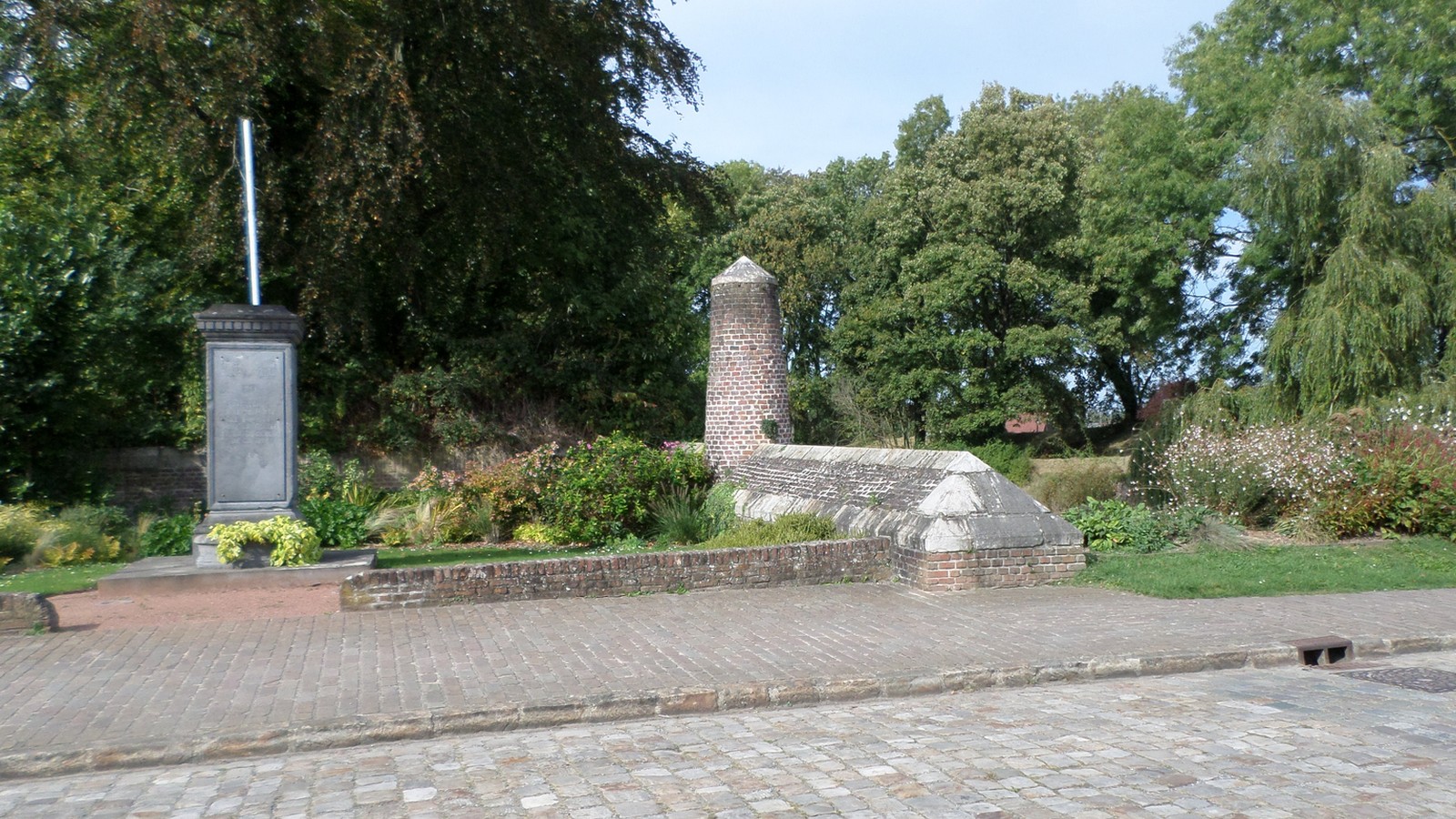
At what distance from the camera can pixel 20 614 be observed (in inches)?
377

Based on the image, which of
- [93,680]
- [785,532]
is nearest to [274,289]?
[785,532]

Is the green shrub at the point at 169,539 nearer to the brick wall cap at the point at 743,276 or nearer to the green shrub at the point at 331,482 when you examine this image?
the green shrub at the point at 331,482

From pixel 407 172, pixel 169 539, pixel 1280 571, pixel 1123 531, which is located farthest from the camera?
pixel 407 172

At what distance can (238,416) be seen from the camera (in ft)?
35.3

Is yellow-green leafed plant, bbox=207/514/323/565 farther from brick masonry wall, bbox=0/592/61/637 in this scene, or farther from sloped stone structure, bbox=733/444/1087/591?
sloped stone structure, bbox=733/444/1087/591

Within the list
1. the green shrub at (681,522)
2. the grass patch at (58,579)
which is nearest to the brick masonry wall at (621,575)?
the grass patch at (58,579)

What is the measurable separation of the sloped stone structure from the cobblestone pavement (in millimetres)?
3620

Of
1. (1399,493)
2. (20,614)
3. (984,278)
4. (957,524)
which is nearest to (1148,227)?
(984,278)

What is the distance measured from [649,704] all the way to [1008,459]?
27280mm

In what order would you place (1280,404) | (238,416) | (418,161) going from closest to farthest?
(238,416) < (418,161) < (1280,404)

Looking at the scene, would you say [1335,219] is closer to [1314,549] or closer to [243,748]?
[1314,549]

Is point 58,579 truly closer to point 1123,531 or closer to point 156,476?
point 156,476

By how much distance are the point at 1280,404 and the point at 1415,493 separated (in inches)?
308

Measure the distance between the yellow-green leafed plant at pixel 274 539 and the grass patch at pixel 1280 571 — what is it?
25.5 ft
